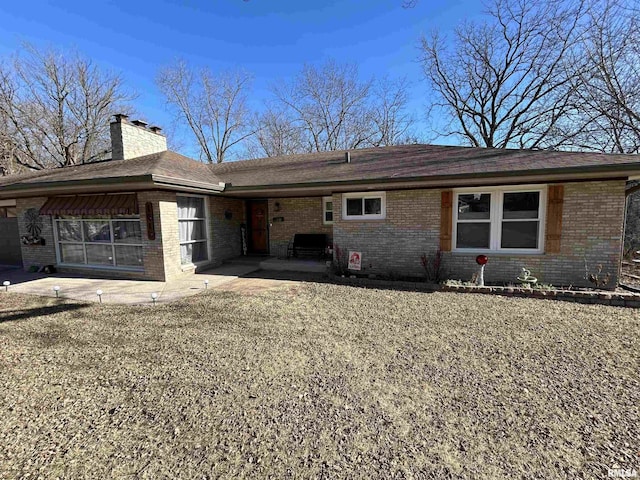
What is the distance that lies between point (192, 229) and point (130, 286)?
7.52 feet

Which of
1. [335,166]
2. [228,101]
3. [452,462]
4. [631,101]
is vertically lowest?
[452,462]

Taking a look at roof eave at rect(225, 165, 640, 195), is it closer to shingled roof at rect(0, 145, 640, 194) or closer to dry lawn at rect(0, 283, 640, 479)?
shingled roof at rect(0, 145, 640, 194)

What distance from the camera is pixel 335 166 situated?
9.16 meters

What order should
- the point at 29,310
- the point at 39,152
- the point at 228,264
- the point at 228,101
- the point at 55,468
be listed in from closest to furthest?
the point at 55,468 < the point at 29,310 < the point at 228,264 < the point at 39,152 < the point at 228,101

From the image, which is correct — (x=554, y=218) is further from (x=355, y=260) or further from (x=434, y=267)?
(x=355, y=260)

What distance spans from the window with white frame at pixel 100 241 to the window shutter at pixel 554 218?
10166mm

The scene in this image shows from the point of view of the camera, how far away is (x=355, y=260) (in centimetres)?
772

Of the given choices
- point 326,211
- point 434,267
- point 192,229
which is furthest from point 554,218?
point 192,229

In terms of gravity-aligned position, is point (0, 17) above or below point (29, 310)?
above

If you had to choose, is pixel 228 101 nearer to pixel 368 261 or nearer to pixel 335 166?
pixel 335 166

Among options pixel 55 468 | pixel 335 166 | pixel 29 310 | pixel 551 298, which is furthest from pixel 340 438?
pixel 335 166

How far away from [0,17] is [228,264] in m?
10.6

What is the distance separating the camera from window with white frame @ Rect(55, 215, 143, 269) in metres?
8.01

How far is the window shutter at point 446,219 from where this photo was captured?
706 cm
